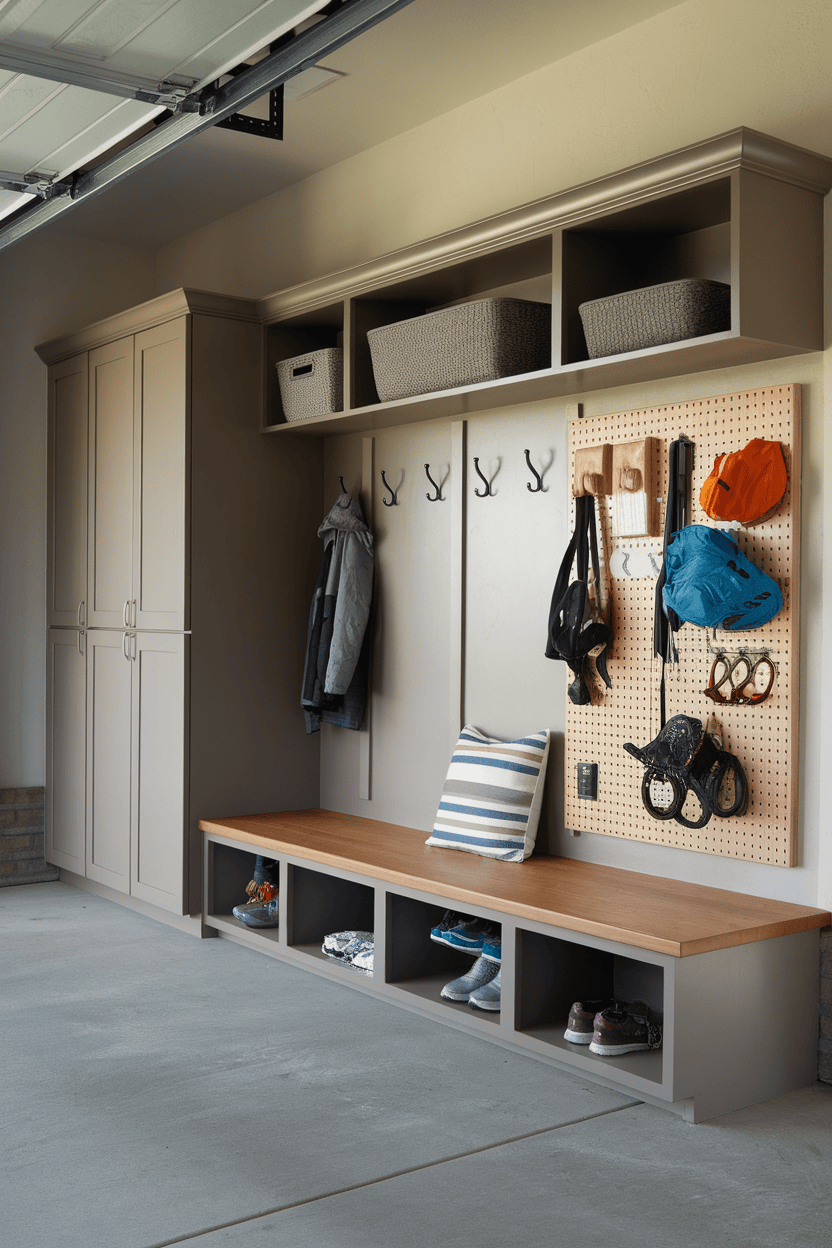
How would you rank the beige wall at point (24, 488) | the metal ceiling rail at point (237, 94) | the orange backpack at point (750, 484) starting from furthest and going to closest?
the beige wall at point (24, 488)
the orange backpack at point (750, 484)
the metal ceiling rail at point (237, 94)

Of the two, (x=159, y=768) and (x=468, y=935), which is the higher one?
(x=159, y=768)

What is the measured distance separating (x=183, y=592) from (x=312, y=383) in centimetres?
91

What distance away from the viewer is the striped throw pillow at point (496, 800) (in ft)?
11.7

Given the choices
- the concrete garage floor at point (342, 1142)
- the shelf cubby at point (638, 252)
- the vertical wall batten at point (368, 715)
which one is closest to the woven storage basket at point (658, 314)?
the shelf cubby at point (638, 252)

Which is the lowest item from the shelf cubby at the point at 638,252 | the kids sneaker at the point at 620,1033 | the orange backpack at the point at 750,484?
the kids sneaker at the point at 620,1033

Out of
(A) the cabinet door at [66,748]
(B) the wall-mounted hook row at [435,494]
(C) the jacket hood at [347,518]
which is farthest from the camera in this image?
(A) the cabinet door at [66,748]

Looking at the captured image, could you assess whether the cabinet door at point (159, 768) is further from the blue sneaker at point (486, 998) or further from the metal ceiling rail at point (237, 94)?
the metal ceiling rail at point (237, 94)

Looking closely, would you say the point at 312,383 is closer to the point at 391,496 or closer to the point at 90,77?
the point at 391,496

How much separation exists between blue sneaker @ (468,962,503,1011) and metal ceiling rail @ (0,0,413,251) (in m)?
2.34

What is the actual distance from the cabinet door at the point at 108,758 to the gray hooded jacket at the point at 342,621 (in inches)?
32.6

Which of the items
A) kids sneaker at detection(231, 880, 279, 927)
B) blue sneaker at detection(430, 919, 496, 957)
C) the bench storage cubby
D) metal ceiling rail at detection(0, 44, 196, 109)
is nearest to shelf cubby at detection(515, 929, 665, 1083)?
the bench storage cubby

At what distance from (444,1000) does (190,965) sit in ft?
3.47

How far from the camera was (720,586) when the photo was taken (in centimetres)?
291

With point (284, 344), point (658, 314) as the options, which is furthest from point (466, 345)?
point (284, 344)
